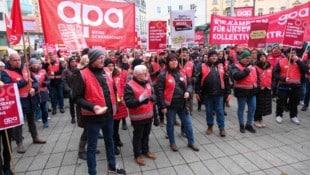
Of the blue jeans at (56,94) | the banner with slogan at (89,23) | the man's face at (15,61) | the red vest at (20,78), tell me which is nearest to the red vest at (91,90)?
the banner with slogan at (89,23)

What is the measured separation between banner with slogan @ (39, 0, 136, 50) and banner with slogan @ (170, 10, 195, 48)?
1275 millimetres

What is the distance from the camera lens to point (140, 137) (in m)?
5.00

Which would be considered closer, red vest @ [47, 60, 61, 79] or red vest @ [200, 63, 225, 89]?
red vest @ [200, 63, 225, 89]

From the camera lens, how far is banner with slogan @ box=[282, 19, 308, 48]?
6.92 metres

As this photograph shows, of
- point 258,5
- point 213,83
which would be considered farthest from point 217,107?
point 258,5

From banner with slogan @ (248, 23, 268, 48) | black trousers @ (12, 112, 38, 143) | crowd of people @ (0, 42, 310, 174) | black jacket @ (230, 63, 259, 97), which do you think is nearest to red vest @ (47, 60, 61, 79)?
crowd of people @ (0, 42, 310, 174)

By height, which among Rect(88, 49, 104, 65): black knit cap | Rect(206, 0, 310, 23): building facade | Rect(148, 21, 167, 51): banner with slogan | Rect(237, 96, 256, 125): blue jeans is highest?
Rect(206, 0, 310, 23): building facade

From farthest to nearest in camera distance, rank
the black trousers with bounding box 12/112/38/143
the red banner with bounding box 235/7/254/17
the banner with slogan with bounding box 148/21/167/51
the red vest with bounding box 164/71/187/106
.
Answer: the red banner with bounding box 235/7/254/17 → the banner with slogan with bounding box 148/21/167/51 → the black trousers with bounding box 12/112/38/143 → the red vest with bounding box 164/71/187/106

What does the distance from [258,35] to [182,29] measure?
238 cm

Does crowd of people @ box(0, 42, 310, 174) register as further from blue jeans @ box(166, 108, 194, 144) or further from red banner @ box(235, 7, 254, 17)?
red banner @ box(235, 7, 254, 17)

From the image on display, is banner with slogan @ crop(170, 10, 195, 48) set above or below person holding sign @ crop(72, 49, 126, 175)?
above

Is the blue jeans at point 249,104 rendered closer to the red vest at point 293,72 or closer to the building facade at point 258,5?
the red vest at point 293,72

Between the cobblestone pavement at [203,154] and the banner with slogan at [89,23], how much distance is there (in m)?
2.34

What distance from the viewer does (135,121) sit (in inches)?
192
